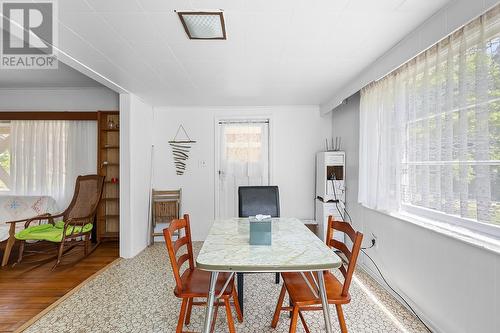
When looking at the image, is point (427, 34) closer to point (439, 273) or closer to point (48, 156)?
point (439, 273)

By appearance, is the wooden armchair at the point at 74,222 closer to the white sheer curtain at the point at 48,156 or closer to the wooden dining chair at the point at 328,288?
the white sheer curtain at the point at 48,156

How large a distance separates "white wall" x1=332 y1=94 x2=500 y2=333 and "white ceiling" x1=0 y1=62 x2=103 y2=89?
15.1ft

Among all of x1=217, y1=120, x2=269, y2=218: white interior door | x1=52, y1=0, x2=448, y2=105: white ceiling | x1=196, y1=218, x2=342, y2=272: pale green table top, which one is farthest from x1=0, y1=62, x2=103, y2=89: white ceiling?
x1=196, y1=218, x2=342, y2=272: pale green table top

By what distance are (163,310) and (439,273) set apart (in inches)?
92.5

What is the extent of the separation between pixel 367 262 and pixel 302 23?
2.82 m

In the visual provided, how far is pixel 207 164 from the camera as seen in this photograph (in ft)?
14.9

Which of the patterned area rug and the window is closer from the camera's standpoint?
the patterned area rug

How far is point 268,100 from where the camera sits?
4164 millimetres

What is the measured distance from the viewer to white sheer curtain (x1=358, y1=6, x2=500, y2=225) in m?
1.49

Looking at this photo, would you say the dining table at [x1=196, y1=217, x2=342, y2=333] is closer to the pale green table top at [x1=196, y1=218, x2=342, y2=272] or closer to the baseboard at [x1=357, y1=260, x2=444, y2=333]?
the pale green table top at [x1=196, y1=218, x2=342, y2=272]

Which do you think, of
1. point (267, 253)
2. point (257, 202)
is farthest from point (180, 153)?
point (267, 253)

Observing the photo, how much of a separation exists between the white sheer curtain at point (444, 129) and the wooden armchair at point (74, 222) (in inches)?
156

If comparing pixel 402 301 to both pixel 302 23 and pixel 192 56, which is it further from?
pixel 192 56

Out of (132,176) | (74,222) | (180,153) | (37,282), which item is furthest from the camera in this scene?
(180,153)
